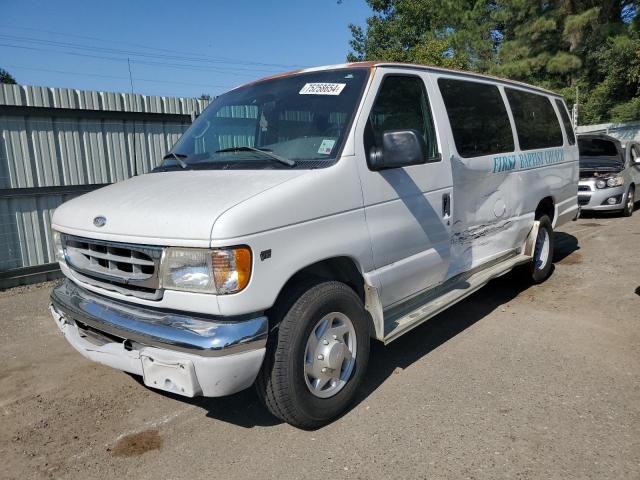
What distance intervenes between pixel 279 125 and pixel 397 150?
904 millimetres

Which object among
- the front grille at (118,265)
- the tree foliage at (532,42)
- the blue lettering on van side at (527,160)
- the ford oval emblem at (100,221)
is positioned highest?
the tree foliage at (532,42)

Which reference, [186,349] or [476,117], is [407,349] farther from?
[186,349]

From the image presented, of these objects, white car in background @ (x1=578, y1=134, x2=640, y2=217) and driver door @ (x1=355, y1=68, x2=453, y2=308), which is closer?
driver door @ (x1=355, y1=68, x2=453, y2=308)

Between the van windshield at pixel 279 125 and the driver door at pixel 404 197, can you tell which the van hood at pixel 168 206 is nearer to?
the van windshield at pixel 279 125

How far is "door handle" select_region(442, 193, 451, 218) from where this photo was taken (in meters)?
4.01

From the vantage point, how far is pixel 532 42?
20.7m

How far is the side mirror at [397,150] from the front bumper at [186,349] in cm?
128

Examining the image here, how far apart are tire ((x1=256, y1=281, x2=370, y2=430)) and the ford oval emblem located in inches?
46.6

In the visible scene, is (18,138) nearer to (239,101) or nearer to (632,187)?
(239,101)

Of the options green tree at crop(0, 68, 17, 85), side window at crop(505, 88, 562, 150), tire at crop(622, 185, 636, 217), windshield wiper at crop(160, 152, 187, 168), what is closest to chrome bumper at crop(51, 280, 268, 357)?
windshield wiper at crop(160, 152, 187, 168)

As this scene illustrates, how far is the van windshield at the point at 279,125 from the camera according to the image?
3311 millimetres

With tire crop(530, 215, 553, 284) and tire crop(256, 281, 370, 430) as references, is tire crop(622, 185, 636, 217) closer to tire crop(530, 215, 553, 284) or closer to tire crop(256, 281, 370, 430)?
tire crop(530, 215, 553, 284)

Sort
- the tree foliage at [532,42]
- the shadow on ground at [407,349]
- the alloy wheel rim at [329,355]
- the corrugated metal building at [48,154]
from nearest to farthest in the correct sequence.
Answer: the alloy wheel rim at [329,355] → the shadow on ground at [407,349] → the corrugated metal building at [48,154] → the tree foliage at [532,42]

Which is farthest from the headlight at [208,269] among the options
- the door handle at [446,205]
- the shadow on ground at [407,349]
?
the door handle at [446,205]
